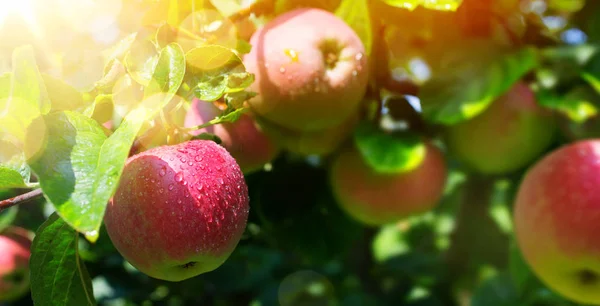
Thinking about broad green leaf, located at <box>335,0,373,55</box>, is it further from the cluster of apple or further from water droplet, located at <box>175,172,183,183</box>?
water droplet, located at <box>175,172,183,183</box>

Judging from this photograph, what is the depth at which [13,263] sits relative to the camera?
1220mm

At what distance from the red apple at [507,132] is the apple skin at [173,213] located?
599 millimetres

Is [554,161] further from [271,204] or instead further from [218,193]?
[218,193]

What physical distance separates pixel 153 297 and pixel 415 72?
75 centimetres

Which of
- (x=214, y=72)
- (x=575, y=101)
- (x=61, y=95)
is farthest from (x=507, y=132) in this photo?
(x=61, y=95)

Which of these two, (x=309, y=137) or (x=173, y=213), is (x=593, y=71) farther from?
(x=173, y=213)

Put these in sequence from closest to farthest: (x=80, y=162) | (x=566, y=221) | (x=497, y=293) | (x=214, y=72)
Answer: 1. (x=80, y=162)
2. (x=214, y=72)
3. (x=566, y=221)
4. (x=497, y=293)

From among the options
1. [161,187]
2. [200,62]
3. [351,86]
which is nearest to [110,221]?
[161,187]

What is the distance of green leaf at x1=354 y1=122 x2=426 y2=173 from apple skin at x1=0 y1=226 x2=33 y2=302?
29.7 inches

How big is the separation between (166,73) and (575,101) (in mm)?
696

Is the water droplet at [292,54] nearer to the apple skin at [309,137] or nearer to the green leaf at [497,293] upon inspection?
the apple skin at [309,137]

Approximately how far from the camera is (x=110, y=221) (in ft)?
1.81

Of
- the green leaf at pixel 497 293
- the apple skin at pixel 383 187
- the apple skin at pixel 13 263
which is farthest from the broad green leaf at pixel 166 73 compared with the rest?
the green leaf at pixel 497 293

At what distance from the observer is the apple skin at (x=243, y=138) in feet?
2.31
